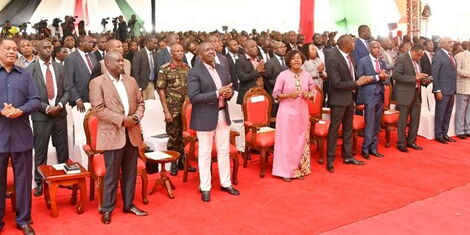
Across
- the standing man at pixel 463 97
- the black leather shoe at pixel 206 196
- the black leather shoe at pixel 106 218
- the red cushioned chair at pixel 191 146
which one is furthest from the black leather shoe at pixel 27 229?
the standing man at pixel 463 97

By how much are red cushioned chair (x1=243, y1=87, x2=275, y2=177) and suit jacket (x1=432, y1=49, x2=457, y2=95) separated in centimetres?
254

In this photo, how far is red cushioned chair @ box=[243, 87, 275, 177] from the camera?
559 centimetres

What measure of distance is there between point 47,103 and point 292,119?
236 cm

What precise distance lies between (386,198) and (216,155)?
5.35 feet

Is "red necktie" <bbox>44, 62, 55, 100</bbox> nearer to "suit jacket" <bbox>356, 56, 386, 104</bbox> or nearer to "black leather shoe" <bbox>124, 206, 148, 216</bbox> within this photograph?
"black leather shoe" <bbox>124, 206, 148, 216</bbox>

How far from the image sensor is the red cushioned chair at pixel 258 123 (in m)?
5.59

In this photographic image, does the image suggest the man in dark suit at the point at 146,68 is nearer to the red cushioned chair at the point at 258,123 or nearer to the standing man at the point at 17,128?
the red cushioned chair at the point at 258,123

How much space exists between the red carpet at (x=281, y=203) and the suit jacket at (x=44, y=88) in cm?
77

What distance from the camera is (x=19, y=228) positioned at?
4.01 meters

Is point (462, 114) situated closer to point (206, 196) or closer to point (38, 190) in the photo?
point (206, 196)

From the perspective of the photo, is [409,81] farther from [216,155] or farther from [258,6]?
[258,6]

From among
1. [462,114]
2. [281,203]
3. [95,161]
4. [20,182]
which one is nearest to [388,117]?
[462,114]

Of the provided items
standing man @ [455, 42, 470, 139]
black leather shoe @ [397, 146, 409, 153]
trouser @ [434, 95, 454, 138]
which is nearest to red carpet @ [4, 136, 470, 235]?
black leather shoe @ [397, 146, 409, 153]

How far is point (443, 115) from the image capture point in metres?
7.24
